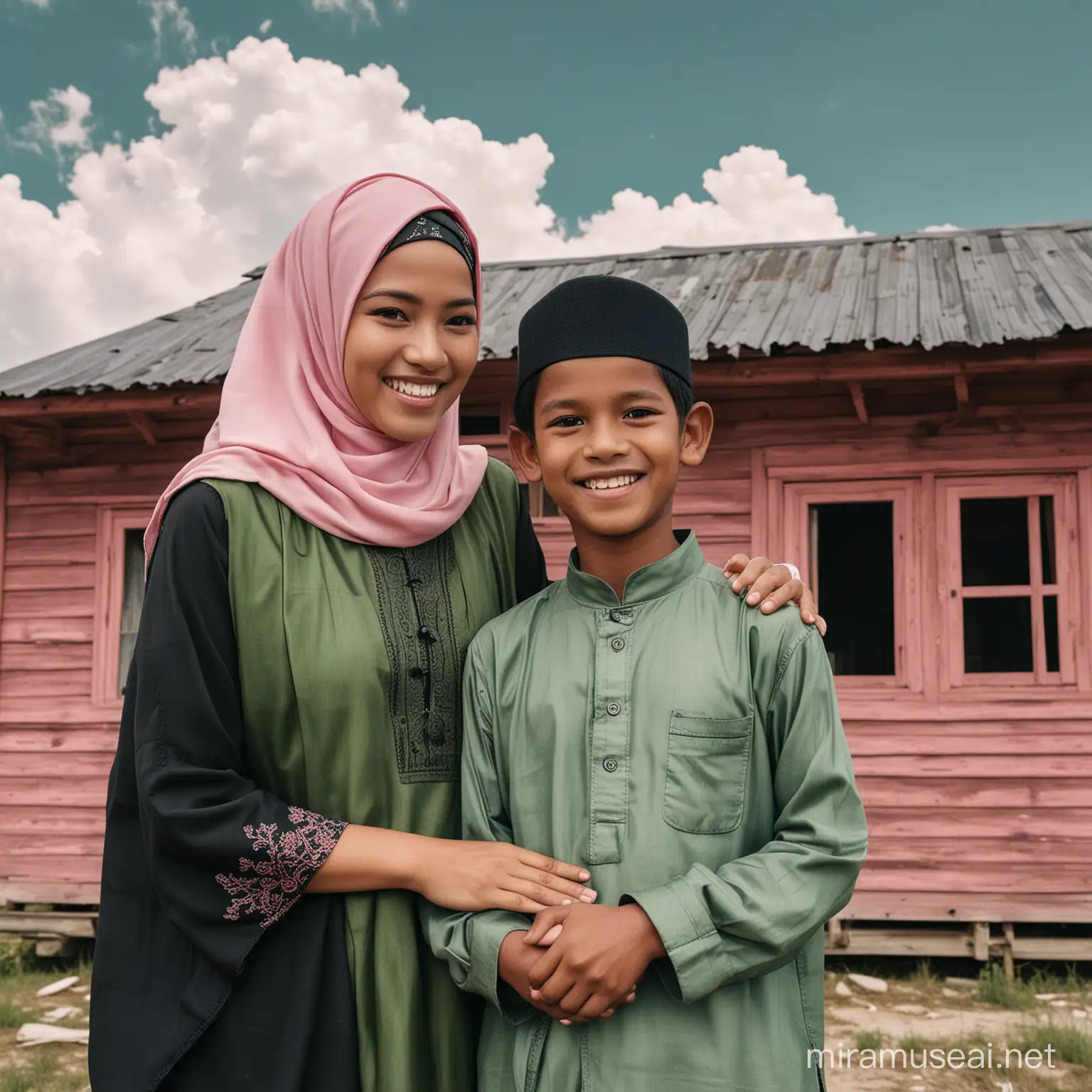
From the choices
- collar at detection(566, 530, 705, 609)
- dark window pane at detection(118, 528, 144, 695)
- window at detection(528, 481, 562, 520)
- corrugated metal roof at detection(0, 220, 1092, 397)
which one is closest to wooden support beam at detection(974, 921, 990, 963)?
corrugated metal roof at detection(0, 220, 1092, 397)

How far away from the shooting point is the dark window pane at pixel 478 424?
6.74m

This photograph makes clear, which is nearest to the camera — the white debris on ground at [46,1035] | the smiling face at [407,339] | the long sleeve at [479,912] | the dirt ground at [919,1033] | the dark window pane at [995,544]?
the long sleeve at [479,912]

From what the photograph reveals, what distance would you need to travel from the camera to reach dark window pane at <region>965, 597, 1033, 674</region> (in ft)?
31.4

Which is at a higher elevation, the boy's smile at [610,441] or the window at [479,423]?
the window at [479,423]

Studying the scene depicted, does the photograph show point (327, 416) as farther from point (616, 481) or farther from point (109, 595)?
point (109, 595)

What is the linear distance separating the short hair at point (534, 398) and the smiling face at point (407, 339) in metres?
0.14

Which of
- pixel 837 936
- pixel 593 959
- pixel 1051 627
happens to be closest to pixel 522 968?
pixel 593 959

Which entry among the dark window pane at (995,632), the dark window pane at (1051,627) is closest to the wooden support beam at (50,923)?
the dark window pane at (1051,627)

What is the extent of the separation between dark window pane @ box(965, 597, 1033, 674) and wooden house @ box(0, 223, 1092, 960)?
3.48 metres

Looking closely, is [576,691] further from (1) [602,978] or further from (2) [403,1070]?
(2) [403,1070]

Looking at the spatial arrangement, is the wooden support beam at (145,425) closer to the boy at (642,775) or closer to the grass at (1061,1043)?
the boy at (642,775)

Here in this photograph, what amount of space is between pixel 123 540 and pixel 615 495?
5893mm

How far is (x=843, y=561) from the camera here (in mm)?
10164

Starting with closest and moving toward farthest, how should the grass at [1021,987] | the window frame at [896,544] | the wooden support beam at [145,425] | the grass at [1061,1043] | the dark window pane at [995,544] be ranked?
the grass at [1061,1043], the grass at [1021,987], the window frame at [896,544], the wooden support beam at [145,425], the dark window pane at [995,544]
